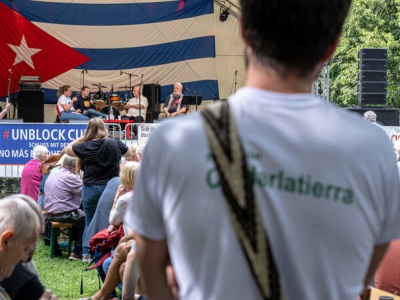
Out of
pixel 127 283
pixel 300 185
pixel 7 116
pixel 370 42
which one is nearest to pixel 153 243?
pixel 300 185

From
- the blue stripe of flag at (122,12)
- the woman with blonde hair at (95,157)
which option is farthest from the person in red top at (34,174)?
the blue stripe of flag at (122,12)

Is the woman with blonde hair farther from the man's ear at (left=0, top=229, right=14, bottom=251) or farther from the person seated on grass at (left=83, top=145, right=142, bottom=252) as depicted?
the man's ear at (left=0, top=229, right=14, bottom=251)

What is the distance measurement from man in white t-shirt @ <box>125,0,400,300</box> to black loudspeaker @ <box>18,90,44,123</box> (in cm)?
1840

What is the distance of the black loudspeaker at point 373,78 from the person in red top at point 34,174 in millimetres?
7727

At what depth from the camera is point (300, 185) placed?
1660 mm

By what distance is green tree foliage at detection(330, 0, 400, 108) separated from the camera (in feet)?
105

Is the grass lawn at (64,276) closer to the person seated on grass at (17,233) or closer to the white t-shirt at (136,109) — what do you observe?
the person seated on grass at (17,233)

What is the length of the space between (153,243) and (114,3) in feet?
72.2

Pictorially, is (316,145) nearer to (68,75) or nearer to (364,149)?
(364,149)

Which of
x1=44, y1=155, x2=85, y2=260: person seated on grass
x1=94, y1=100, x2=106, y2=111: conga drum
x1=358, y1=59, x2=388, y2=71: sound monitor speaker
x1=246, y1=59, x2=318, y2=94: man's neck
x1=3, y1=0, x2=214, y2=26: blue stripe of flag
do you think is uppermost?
x1=3, y1=0, x2=214, y2=26: blue stripe of flag

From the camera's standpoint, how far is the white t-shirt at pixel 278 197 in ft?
5.36

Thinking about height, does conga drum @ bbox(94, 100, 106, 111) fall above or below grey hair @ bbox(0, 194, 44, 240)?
above

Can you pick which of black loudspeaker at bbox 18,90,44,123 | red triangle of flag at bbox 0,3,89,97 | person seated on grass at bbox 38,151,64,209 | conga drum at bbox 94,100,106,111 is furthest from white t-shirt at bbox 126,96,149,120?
person seated on grass at bbox 38,151,64,209

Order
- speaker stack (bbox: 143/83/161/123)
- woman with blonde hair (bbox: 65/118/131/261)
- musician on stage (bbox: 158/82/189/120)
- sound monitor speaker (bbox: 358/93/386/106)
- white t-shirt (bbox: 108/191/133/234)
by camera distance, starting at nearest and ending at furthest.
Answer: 1. white t-shirt (bbox: 108/191/133/234)
2. woman with blonde hair (bbox: 65/118/131/261)
3. sound monitor speaker (bbox: 358/93/386/106)
4. musician on stage (bbox: 158/82/189/120)
5. speaker stack (bbox: 143/83/161/123)
